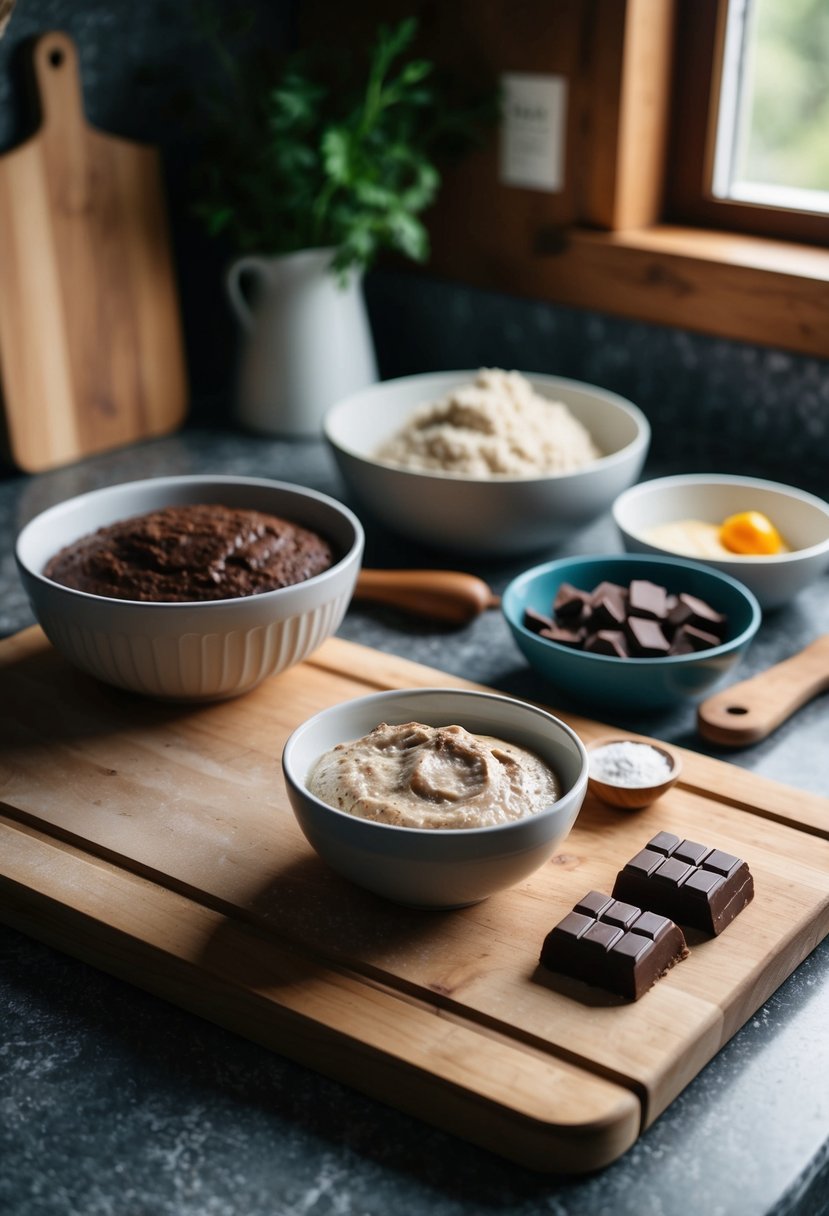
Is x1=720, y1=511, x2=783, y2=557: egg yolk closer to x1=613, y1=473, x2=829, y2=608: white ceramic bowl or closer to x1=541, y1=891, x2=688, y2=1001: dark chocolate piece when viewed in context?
x1=613, y1=473, x2=829, y2=608: white ceramic bowl

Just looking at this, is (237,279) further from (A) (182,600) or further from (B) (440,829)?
(B) (440,829)

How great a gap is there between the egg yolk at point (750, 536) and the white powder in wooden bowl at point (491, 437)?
0.19 metres

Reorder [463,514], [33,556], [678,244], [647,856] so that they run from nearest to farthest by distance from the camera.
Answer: [647,856]
[33,556]
[463,514]
[678,244]

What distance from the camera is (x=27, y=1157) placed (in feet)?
2.43

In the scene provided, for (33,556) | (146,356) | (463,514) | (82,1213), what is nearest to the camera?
(82,1213)

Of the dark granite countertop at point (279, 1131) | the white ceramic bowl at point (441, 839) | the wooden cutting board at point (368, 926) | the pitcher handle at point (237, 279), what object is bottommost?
the dark granite countertop at point (279, 1131)

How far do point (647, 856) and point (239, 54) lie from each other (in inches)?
56.2

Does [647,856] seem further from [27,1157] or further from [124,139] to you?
[124,139]

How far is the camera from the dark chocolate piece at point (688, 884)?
2.83ft

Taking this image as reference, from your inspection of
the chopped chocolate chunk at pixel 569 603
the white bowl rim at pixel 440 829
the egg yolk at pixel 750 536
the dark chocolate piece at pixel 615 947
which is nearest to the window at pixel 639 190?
the egg yolk at pixel 750 536

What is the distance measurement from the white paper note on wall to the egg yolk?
634mm

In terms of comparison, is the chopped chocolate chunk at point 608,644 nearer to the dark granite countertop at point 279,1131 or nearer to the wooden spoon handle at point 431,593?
the wooden spoon handle at point 431,593

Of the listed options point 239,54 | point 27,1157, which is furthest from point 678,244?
point 27,1157

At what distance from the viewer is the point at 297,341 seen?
1764 mm
